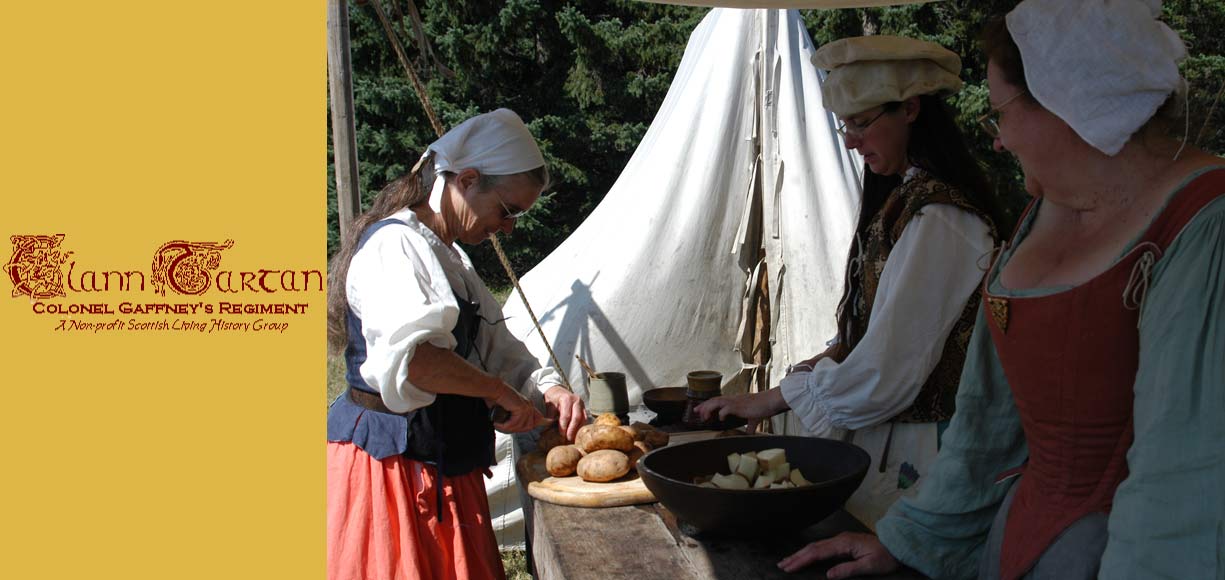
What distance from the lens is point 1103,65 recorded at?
982 millimetres

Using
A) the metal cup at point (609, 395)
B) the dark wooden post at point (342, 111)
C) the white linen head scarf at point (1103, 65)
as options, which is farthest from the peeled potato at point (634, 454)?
the dark wooden post at point (342, 111)

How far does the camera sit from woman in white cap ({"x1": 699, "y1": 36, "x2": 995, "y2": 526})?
1720 millimetres

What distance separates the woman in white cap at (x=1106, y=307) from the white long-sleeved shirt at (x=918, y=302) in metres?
0.46

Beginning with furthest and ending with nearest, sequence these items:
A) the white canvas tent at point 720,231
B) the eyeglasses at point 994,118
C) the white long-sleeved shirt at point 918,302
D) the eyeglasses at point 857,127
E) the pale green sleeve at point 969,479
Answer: the white canvas tent at point 720,231, the eyeglasses at point 857,127, the white long-sleeved shirt at point 918,302, the pale green sleeve at point 969,479, the eyeglasses at point 994,118

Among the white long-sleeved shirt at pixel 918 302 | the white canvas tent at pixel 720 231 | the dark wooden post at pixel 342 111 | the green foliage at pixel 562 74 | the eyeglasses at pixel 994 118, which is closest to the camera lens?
the eyeglasses at pixel 994 118

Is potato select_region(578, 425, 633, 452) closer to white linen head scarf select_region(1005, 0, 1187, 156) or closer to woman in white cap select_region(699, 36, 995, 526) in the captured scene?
woman in white cap select_region(699, 36, 995, 526)

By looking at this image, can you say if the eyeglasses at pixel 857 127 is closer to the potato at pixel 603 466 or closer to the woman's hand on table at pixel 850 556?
the potato at pixel 603 466

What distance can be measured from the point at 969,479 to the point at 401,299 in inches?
38.9

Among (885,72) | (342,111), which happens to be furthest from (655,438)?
(342,111)

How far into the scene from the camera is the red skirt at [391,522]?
1946 millimetres

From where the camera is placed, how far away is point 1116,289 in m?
1.00

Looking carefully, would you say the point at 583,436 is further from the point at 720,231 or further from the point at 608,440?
the point at 720,231

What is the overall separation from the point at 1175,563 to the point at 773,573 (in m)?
0.53

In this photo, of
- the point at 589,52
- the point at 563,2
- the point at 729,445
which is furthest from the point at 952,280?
the point at 563,2
